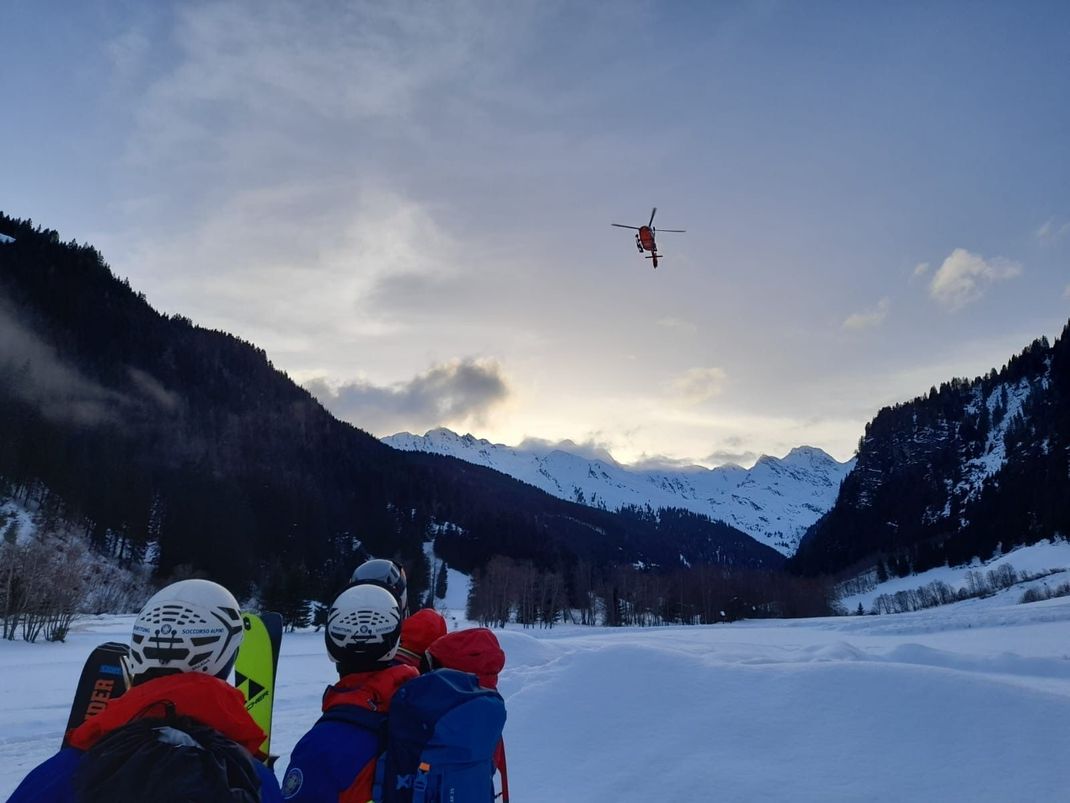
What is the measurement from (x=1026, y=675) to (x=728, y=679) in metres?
5.42

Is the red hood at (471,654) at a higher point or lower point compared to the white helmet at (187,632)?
lower

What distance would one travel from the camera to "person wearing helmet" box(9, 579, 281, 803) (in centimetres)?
169

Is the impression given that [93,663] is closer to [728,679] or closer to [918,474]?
[728,679]

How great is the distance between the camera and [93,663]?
3961 mm

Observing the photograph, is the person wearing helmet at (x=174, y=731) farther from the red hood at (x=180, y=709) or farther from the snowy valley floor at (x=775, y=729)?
the snowy valley floor at (x=775, y=729)

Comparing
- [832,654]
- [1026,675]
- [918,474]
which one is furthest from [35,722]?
[918,474]

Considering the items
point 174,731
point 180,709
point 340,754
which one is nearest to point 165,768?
point 174,731

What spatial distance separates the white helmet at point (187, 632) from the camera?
92.0 inches

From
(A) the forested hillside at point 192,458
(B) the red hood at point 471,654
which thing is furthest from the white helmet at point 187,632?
(A) the forested hillside at point 192,458

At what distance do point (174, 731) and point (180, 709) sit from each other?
7.2 inches

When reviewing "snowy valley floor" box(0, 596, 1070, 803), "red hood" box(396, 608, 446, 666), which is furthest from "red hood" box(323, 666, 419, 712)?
"snowy valley floor" box(0, 596, 1070, 803)

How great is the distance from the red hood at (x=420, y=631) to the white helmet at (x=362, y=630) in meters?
1.10

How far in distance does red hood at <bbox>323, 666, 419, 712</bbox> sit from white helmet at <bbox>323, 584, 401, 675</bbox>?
70mm

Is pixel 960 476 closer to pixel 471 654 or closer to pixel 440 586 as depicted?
pixel 440 586
